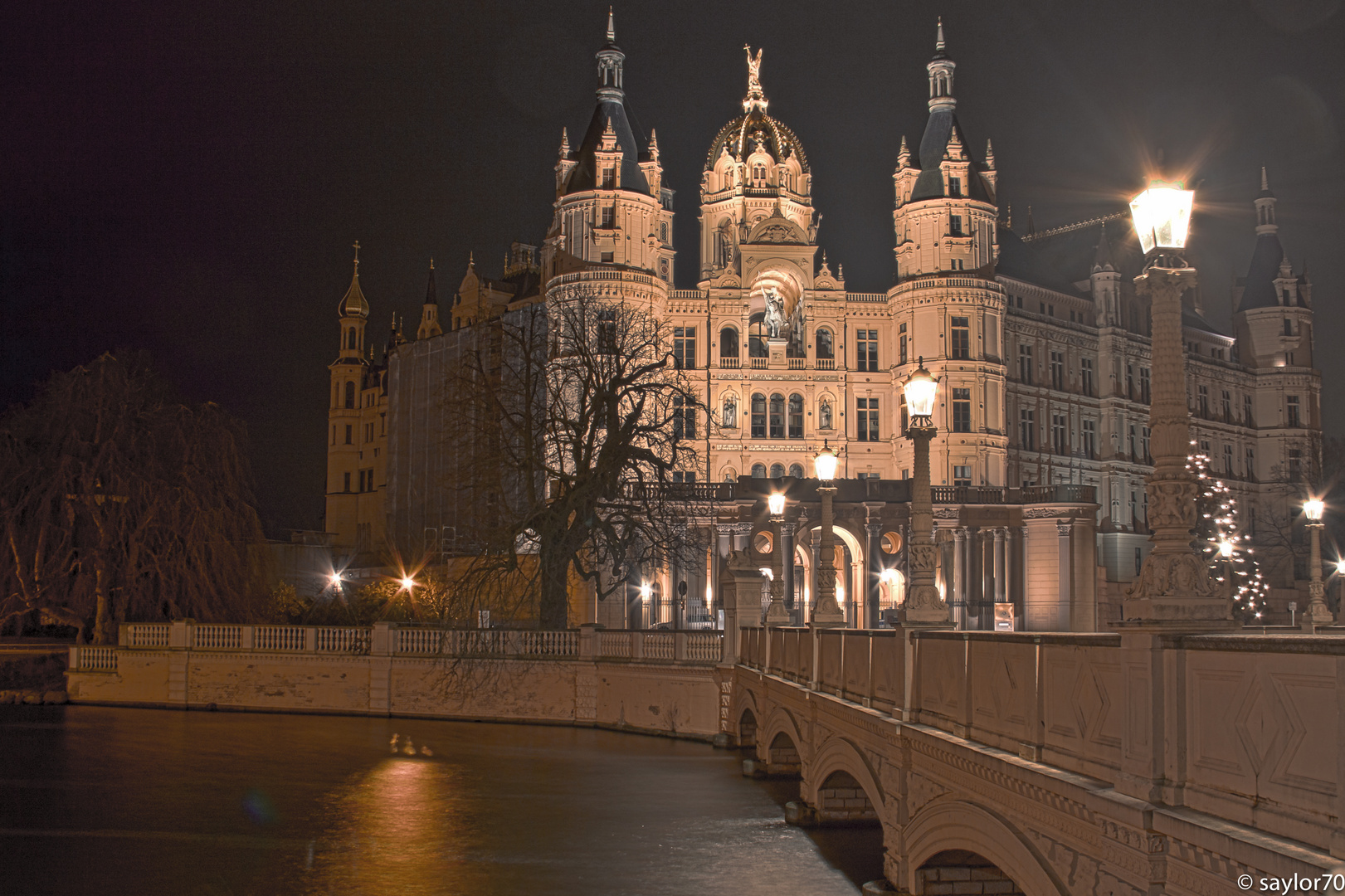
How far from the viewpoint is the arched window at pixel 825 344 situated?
6675 centimetres

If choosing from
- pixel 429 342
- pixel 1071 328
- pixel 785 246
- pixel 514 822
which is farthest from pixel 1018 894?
pixel 429 342

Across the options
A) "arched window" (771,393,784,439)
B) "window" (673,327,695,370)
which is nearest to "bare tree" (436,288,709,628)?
"window" (673,327,695,370)

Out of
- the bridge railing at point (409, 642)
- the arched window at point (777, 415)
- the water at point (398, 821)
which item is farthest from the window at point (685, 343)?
the water at point (398, 821)

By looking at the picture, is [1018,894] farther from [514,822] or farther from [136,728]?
[136,728]

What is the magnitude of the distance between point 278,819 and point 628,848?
20.1 feet

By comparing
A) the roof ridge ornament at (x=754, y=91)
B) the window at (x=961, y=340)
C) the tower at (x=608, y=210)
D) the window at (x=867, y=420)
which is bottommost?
the window at (x=867, y=420)

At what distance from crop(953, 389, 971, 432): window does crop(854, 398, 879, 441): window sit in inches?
187

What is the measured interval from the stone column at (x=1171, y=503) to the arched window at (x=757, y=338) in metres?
58.1

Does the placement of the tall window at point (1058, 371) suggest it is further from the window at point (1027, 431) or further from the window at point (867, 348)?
the window at point (867, 348)

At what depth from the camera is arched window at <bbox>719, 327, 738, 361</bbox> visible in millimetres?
66400

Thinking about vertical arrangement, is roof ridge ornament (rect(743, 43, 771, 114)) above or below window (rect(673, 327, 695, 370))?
above

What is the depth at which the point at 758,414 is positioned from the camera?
65812 mm

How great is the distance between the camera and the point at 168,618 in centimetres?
4094

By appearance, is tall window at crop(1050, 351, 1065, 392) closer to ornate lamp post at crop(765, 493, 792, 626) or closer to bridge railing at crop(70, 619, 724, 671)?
bridge railing at crop(70, 619, 724, 671)
